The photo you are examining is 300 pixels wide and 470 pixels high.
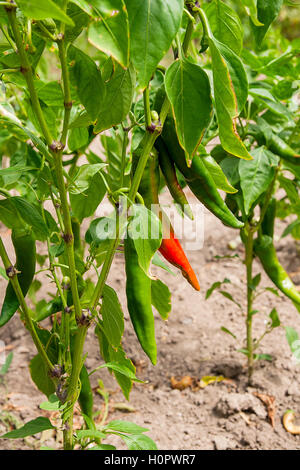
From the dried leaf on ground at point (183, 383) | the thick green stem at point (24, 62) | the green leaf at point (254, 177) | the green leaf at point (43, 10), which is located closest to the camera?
the green leaf at point (43, 10)

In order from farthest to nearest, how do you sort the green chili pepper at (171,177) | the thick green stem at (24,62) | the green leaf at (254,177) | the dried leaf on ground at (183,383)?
the dried leaf on ground at (183,383) → the green leaf at (254,177) → the green chili pepper at (171,177) → the thick green stem at (24,62)

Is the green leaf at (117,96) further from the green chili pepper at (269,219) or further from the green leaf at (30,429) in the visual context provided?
the green chili pepper at (269,219)

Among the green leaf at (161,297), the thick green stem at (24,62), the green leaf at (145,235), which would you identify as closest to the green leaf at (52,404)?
the green leaf at (161,297)

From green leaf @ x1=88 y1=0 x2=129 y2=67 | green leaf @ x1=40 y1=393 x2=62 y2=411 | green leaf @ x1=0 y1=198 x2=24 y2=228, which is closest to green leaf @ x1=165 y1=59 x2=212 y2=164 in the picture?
green leaf @ x1=88 y1=0 x2=129 y2=67

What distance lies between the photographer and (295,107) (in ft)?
4.16

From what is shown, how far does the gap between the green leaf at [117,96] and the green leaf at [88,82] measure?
0.03 m

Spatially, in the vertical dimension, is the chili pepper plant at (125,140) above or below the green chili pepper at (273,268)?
above

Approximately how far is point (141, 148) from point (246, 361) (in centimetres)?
101

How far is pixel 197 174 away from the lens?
2.35ft

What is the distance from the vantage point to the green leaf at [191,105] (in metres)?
0.57

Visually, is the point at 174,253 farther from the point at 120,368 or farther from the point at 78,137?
the point at 78,137
